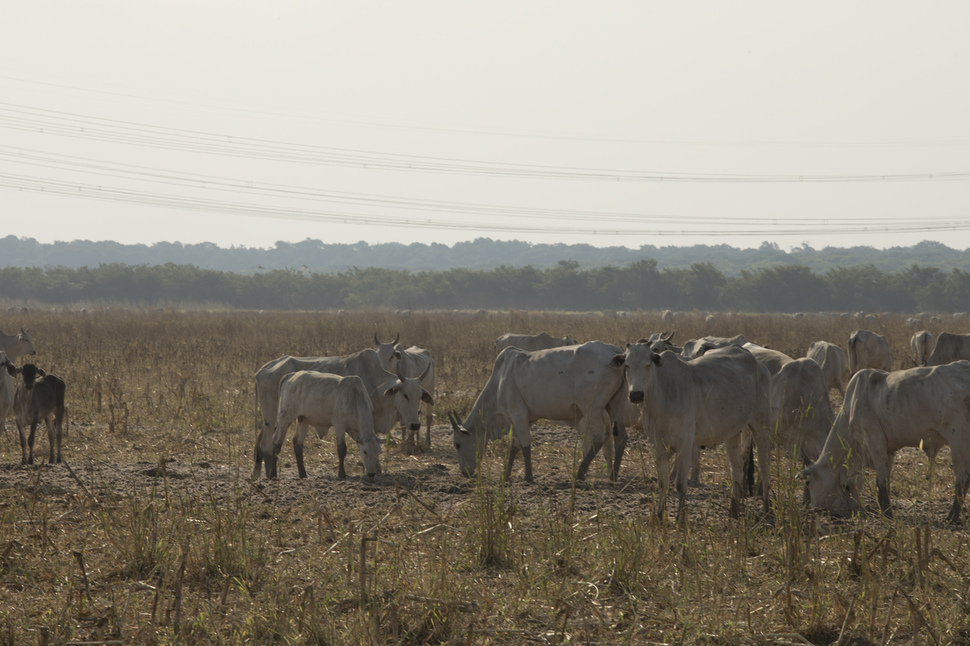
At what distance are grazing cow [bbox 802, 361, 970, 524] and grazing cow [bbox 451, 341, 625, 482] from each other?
2.56 metres

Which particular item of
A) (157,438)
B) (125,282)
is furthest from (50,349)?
Result: (125,282)

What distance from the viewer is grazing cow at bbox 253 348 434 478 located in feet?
33.4

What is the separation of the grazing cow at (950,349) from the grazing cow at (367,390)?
9.37 metres

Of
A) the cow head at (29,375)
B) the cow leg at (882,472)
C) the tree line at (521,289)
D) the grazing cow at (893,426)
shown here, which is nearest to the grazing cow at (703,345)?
the grazing cow at (893,426)

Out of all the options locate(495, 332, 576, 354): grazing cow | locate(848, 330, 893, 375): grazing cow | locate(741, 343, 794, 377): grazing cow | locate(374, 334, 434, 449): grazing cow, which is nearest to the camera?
locate(741, 343, 794, 377): grazing cow

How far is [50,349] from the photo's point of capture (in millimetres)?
22203

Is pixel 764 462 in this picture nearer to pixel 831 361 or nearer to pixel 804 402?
pixel 804 402

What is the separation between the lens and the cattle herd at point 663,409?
23.4 feet

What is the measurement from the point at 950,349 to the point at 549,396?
8.59 metres

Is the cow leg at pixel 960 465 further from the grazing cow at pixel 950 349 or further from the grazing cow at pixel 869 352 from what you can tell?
the grazing cow at pixel 869 352

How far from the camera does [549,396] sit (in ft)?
32.2

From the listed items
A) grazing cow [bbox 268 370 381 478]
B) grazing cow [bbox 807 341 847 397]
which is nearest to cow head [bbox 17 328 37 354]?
grazing cow [bbox 268 370 381 478]

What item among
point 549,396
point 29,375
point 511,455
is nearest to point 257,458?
point 511,455

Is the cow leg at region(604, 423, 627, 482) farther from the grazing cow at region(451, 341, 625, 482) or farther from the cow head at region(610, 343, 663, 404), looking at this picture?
the cow head at region(610, 343, 663, 404)
